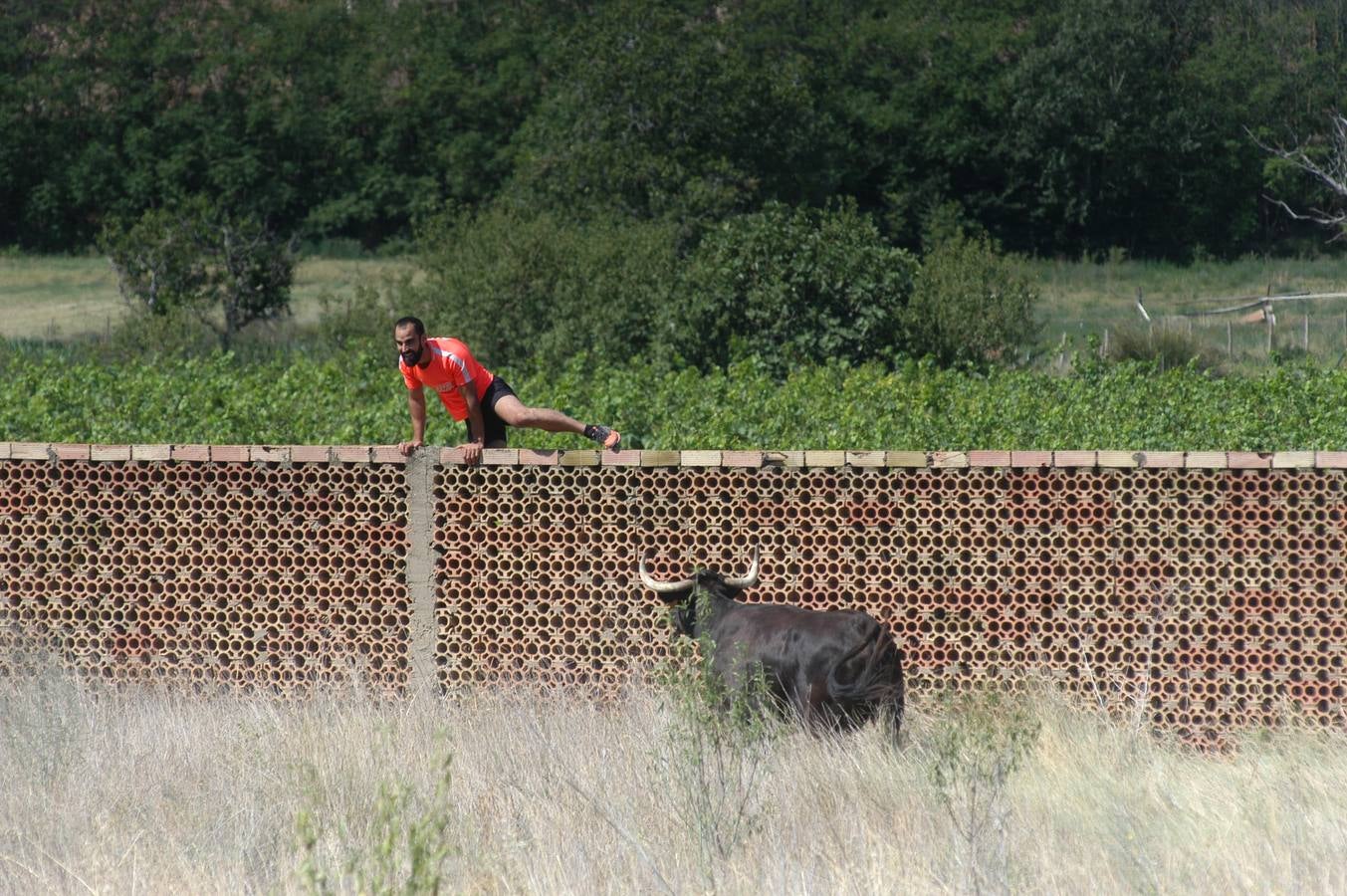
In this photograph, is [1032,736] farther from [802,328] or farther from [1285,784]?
[802,328]

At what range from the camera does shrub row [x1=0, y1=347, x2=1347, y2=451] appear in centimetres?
1098

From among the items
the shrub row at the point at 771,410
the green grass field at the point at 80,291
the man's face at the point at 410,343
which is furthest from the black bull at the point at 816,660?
the green grass field at the point at 80,291

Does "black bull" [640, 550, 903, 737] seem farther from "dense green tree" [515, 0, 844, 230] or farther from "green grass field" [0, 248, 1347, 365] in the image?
"dense green tree" [515, 0, 844, 230]

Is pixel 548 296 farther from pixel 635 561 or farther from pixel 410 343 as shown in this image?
pixel 635 561

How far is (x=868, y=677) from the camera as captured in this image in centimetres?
723

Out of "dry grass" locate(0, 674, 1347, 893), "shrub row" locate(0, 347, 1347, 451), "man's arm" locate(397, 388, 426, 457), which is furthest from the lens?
"shrub row" locate(0, 347, 1347, 451)

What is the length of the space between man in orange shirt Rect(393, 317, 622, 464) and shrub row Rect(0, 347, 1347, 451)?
83.0 inches

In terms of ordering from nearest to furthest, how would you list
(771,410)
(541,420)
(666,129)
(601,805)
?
(601,805) → (541,420) → (771,410) → (666,129)

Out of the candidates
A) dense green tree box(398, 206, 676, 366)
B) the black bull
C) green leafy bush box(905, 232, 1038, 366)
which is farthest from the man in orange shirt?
green leafy bush box(905, 232, 1038, 366)

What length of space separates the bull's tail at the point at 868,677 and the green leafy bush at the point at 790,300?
14202 mm

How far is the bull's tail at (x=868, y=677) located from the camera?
7.22m

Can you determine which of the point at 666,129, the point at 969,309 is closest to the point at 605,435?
the point at 969,309

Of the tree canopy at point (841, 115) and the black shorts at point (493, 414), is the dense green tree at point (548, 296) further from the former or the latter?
the tree canopy at point (841, 115)

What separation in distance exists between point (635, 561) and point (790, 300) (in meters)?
14.2
